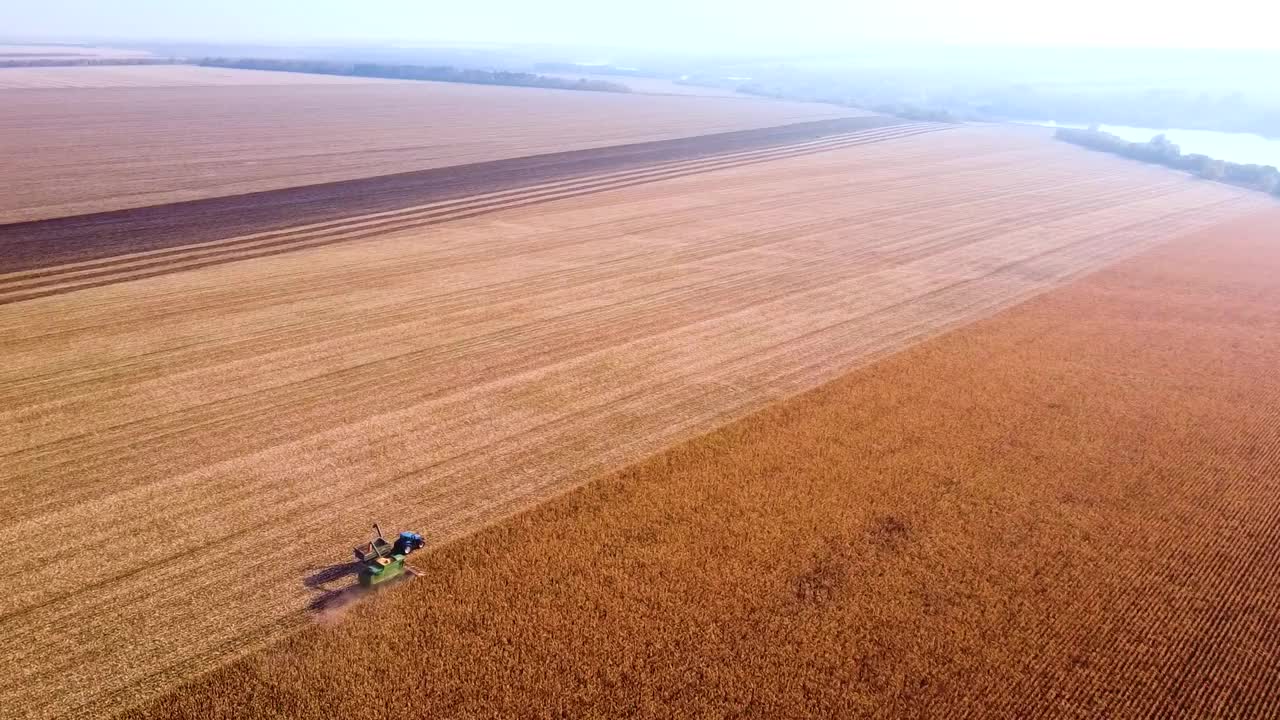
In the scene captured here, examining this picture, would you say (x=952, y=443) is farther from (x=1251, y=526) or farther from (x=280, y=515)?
(x=280, y=515)

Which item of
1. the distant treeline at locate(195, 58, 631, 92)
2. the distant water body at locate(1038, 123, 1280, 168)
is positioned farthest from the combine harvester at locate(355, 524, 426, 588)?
the distant treeline at locate(195, 58, 631, 92)

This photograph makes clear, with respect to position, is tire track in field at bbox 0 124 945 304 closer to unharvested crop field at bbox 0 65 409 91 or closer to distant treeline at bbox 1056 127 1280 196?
distant treeline at bbox 1056 127 1280 196

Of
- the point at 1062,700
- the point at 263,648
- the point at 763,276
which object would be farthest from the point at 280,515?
the point at 763,276

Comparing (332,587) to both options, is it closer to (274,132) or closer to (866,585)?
(866,585)

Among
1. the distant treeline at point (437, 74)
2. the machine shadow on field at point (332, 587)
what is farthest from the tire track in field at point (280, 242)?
the distant treeline at point (437, 74)

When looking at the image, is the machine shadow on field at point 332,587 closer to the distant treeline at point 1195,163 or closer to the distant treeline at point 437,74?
the distant treeline at point 1195,163
